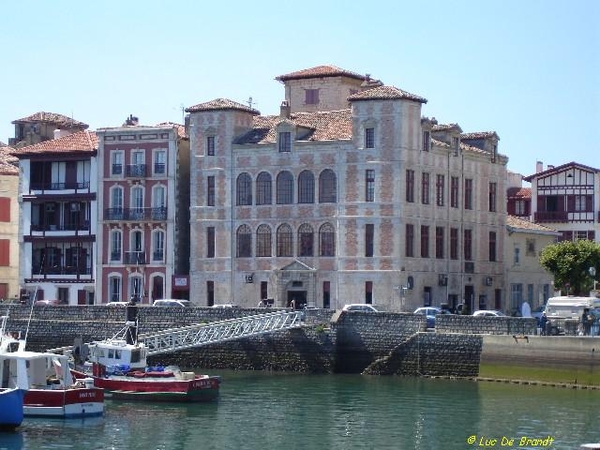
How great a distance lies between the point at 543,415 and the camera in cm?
5866

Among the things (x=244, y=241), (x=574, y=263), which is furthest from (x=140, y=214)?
(x=574, y=263)

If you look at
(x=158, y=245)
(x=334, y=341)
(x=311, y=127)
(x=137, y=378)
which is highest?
(x=311, y=127)

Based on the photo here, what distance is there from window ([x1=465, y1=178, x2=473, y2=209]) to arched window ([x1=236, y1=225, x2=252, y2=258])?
12949mm

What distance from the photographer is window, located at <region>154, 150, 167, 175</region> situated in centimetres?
9238

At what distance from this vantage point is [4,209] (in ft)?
336

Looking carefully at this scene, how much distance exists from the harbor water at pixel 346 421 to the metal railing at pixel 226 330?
277 inches

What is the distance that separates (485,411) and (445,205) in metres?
31.8

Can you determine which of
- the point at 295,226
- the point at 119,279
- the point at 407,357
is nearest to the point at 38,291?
the point at 119,279

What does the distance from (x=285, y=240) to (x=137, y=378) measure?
84.8 feet

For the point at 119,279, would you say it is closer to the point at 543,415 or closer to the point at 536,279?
the point at 536,279

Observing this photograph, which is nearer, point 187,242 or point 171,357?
point 171,357

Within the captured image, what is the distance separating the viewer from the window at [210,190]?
9075 cm

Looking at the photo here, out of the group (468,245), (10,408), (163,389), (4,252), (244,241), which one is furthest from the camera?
(4,252)

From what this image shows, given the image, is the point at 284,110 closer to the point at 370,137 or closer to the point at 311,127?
the point at 311,127
